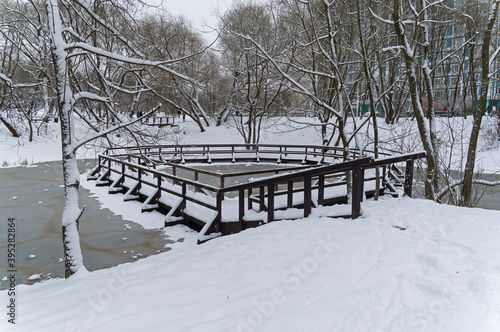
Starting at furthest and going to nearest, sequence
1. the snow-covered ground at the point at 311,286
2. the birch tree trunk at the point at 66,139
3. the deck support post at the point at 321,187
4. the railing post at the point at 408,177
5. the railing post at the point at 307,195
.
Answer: the deck support post at the point at 321,187 → the railing post at the point at 408,177 → the railing post at the point at 307,195 → the birch tree trunk at the point at 66,139 → the snow-covered ground at the point at 311,286

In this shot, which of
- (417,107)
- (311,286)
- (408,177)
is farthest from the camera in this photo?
(417,107)

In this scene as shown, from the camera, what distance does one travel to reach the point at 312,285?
3240mm

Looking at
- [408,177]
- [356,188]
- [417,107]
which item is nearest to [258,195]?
[356,188]

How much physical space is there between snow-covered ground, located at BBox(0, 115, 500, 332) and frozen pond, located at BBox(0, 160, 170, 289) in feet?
4.14

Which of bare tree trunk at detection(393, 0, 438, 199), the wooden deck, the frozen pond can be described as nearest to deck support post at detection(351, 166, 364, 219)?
the wooden deck

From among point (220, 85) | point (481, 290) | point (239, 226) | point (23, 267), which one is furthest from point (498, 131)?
point (23, 267)

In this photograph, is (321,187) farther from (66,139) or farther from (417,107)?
(66,139)

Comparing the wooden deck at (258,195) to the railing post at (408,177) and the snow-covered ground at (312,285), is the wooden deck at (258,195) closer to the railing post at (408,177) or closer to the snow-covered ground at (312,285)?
the railing post at (408,177)

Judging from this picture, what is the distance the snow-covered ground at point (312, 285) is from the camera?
8.86ft

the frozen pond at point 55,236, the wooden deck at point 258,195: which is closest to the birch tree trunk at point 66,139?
the frozen pond at point 55,236

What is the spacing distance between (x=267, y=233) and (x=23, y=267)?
409cm

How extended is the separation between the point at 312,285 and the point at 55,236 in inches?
238

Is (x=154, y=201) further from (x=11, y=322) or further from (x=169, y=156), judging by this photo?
(x=169, y=156)

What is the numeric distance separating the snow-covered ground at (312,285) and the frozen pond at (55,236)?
1.26 meters
